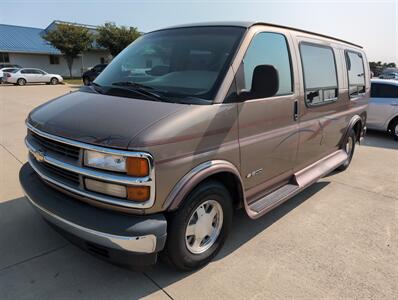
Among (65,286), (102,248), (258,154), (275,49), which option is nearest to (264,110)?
(258,154)

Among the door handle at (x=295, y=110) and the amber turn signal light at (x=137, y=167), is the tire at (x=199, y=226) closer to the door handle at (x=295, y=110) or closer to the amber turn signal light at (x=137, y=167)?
the amber turn signal light at (x=137, y=167)

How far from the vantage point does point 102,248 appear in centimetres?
257

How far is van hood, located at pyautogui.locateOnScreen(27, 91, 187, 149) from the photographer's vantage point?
99.9 inches

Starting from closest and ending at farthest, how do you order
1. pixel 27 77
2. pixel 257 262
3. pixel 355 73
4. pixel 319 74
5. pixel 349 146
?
pixel 257 262 < pixel 319 74 < pixel 355 73 < pixel 349 146 < pixel 27 77

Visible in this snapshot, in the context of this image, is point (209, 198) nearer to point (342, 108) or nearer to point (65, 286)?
point (65, 286)

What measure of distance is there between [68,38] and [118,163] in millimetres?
38350

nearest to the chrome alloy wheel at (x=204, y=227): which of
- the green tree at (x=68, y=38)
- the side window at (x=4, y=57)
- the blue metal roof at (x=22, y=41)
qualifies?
the green tree at (x=68, y=38)

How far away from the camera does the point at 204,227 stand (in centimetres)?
313

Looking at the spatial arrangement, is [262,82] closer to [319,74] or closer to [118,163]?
[118,163]

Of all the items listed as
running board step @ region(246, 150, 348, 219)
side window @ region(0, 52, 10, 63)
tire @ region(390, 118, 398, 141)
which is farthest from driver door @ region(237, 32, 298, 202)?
side window @ region(0, 52, 10, 63)

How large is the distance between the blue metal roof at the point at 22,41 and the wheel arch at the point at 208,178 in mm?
42197

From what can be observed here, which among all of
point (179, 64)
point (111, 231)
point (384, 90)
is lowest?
point (111, 231)

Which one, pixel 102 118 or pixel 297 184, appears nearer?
pixel 102 118

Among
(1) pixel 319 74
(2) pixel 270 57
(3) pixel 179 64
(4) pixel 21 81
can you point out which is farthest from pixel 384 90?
(4) pixel 21 81
